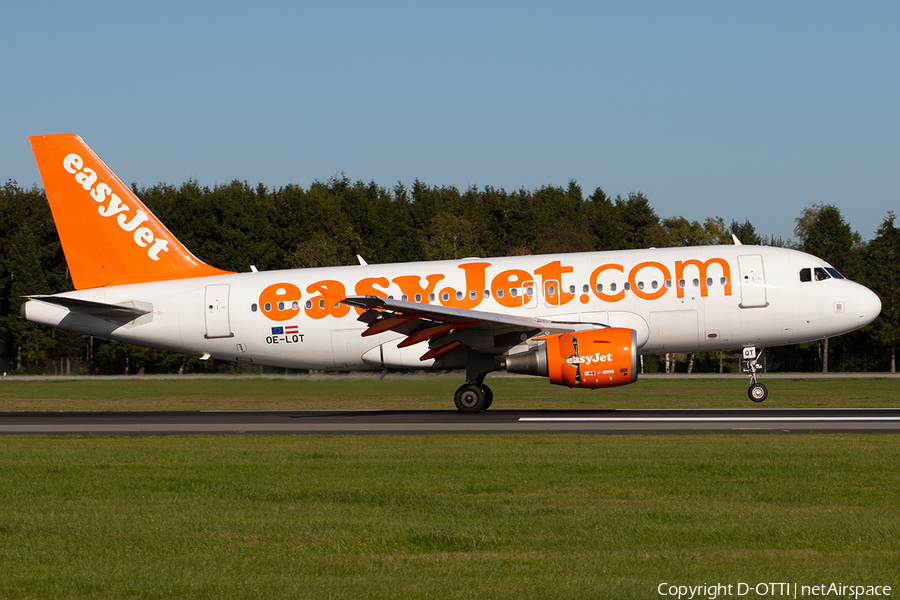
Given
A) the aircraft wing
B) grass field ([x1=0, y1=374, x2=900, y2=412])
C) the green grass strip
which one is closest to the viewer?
the green grass strip

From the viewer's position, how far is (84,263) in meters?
27.7

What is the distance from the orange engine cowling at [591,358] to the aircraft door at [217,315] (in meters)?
9.12

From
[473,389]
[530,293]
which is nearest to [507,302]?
[530,293]

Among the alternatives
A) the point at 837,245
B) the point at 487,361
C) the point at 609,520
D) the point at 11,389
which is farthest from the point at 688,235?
the point at 609,520

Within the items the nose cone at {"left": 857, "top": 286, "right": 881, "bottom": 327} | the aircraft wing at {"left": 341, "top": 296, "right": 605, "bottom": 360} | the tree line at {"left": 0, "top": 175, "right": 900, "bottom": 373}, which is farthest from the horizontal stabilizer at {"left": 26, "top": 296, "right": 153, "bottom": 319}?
the tree line at {"left": 0, "top": 175, "right": 900, "bottom": 373}

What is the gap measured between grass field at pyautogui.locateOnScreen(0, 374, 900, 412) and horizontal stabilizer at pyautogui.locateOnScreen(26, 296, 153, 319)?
11.1ft

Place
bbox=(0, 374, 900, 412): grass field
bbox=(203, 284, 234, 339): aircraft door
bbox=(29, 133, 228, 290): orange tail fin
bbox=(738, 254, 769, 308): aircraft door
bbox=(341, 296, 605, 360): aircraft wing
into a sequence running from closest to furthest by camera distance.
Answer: bbox=(341, 296, 605, 360): aircraft wing, bbox=(738, 254, 769, 308): aircraft door, bbox=(203, 284, 234, 339): aircraft door, bbox=(0, 374, 900, 412): grass field, bbox=(29, 133, 228, 290): orange tail fin

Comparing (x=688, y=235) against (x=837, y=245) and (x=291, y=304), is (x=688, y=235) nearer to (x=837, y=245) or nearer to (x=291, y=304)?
(x=837, y=245)

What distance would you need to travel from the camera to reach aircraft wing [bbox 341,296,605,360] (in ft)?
76.6

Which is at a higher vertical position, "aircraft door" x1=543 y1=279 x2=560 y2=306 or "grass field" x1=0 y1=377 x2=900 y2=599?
"aircraft door" x1=543 y1=279 x2=560 y2=306

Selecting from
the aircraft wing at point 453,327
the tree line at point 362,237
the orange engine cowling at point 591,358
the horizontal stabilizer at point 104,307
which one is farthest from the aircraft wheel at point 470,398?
the tree line at point 362,237

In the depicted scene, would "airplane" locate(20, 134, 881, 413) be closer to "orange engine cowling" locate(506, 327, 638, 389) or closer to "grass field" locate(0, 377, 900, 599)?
"orange engine cowling" locate(506, 327, 638, 389)

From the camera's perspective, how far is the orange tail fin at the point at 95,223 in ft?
90.7

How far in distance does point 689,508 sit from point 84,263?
2199cm
